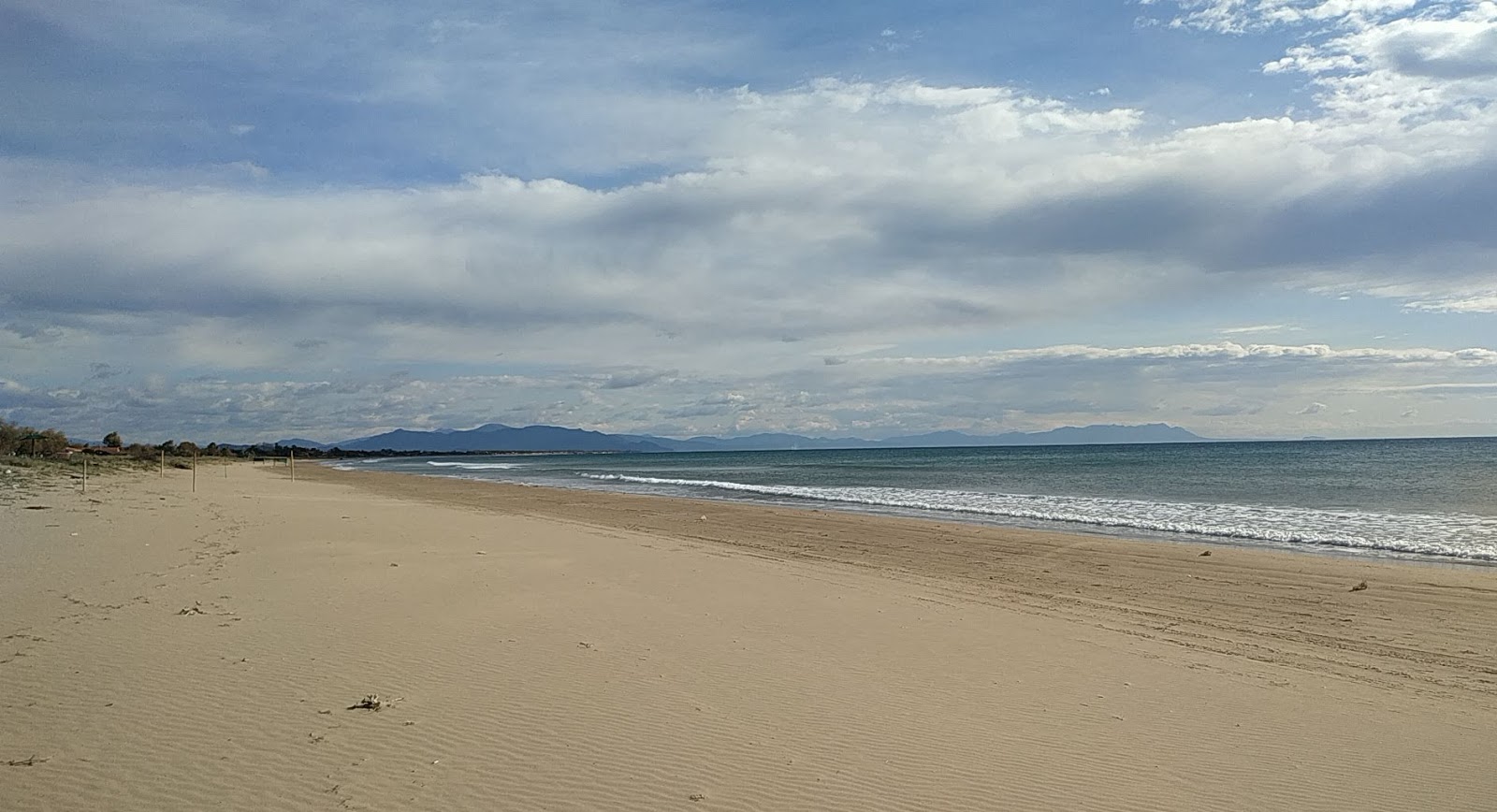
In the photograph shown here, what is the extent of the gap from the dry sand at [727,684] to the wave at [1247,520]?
3.79 meters

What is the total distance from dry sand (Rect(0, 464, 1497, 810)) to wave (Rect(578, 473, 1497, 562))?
379 cm

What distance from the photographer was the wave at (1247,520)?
1808 centimetres

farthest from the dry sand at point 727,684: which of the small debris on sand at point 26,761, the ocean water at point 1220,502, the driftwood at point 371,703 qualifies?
the ocean water at point 1220,502

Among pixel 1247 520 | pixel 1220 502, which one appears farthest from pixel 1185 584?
pixel 1220 502

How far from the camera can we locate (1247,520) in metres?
23.1

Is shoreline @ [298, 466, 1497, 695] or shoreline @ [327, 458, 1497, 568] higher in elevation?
shoreline @ [327, 458, 1497, 568]

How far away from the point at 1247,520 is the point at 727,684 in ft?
67.0

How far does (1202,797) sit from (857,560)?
11343 millimetres

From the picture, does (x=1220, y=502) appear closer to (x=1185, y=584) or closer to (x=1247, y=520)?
(x=1247, y=520)

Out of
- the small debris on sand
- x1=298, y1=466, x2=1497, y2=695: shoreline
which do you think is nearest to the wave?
x1=298, y1=466, x2=1497, y2=695: shoreline

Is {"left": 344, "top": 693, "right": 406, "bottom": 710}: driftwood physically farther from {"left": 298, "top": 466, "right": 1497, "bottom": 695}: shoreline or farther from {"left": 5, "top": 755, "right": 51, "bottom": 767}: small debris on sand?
{"left": 298, "top": 466, "right": 1497, "bottom": 695}: shoreline

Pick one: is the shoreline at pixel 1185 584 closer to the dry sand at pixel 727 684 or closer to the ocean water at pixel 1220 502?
the dry sand at pixel 727 684

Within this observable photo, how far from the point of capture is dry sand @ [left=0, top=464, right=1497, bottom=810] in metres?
5.34

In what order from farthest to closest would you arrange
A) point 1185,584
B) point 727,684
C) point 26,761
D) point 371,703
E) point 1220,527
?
point 1220,527 → point 1185,584 → point 727,684 → point 371,703 → point 26,761
